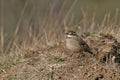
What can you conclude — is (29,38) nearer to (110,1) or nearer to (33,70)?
(33,70)

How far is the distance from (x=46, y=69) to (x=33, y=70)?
0.25 m

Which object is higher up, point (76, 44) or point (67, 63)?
point (76, 44)

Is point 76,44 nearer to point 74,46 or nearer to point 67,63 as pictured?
point 74,46

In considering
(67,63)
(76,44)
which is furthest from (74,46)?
(67,63)

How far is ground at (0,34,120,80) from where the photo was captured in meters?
8.15

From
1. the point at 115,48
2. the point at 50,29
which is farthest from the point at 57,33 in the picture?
the point at 115,48

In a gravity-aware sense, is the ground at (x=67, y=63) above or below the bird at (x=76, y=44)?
below

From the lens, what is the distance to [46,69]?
8.40 metres

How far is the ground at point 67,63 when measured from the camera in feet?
26.7

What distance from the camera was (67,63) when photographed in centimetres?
855

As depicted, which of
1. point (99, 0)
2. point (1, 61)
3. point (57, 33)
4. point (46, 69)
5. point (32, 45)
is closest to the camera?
point (46, 69)

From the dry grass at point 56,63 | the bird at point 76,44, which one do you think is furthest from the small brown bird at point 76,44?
the dry grass at point 56,63

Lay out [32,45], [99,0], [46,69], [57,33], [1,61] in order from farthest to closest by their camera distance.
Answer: [99,0], [57,33], [32,45], [1,61], [46,69]

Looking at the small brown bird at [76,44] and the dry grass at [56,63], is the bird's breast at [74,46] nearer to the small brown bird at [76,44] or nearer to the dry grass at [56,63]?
the small brown bird at [76,44]
